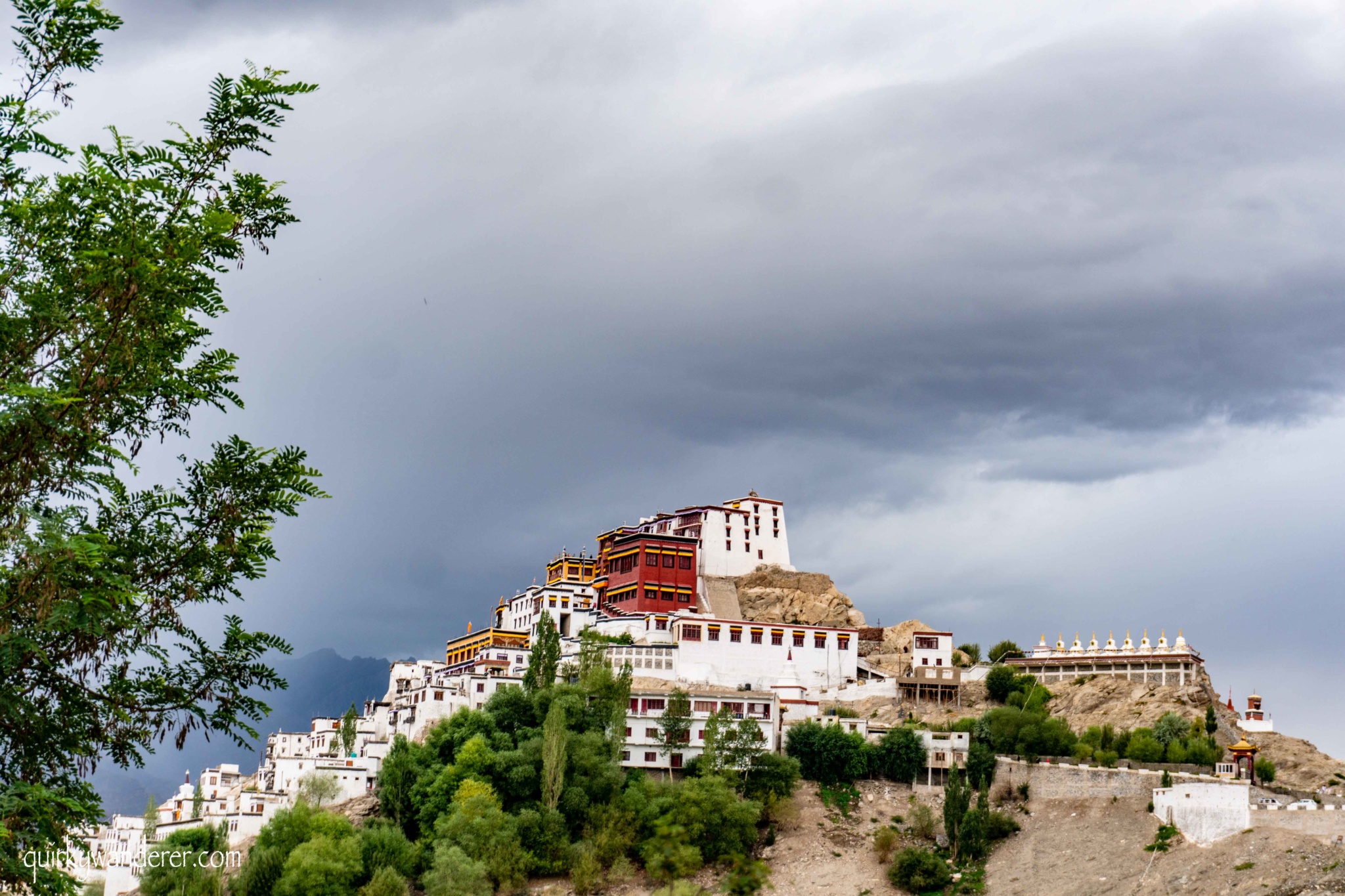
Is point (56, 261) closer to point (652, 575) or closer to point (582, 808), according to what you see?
point (582, 808)

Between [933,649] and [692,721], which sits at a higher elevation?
[933,649]

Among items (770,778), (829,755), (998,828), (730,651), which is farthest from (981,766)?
(730,651)

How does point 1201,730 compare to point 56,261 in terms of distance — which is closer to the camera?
point 56,261

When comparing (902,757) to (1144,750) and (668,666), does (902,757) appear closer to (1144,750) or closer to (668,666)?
(1144,750)

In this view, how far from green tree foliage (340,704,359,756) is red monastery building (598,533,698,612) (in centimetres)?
2016

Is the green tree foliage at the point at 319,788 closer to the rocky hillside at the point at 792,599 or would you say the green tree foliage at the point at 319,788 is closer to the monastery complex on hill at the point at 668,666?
the monastery complex on hill at the point at 668,666

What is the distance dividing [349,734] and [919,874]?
34600mm

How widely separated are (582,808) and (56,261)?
58446 mm

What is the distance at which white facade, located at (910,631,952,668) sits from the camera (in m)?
90.1

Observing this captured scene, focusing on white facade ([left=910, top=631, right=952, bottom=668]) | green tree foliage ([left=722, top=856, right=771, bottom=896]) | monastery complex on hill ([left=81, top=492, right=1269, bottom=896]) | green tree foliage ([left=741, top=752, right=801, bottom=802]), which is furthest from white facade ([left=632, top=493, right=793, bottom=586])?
green tree foliage ([left=722, top=856, right=771, bottom=896])

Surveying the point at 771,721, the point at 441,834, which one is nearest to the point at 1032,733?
the point at 771,721

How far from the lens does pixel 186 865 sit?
2709 inches

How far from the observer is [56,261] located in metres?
15.7

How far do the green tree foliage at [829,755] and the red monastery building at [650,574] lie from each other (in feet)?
68.0
